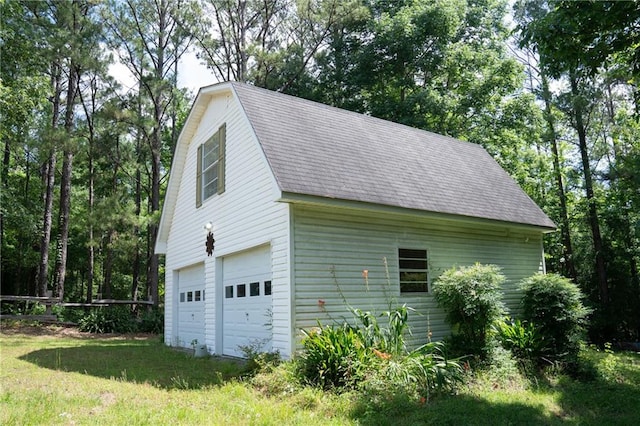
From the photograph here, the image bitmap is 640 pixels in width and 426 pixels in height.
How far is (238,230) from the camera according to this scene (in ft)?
34.3

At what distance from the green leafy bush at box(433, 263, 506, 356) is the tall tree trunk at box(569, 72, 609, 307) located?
35.6 feet

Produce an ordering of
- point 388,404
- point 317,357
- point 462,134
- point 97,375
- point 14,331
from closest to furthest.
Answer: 1. point 388,404
2. point 317,357
3. point 97,375
4. point 14,331
5. point 462,134

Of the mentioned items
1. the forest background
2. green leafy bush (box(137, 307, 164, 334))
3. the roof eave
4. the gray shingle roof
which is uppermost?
the forest background

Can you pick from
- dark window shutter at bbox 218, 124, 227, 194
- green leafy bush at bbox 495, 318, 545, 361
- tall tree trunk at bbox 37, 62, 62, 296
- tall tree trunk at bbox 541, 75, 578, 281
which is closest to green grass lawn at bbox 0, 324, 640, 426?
green leafy bush at bbox 495, 318, 545, 361

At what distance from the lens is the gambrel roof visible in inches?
359

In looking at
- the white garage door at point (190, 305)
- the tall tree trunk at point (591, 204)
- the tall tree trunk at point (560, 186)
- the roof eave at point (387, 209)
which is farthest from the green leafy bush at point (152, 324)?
the tall tree trunk at point (560, 186)

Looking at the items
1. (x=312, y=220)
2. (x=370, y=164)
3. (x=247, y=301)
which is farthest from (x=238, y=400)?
(x=370, y=164)

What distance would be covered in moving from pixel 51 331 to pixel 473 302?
15.5 m

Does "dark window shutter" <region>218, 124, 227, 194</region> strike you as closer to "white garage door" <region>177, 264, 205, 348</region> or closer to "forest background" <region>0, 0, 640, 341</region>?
"white garage door" <region>177, 264, 205, 348</region>

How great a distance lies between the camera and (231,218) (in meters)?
10.8

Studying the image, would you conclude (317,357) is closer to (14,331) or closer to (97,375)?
(97,375)

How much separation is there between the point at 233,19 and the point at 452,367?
67.2ft

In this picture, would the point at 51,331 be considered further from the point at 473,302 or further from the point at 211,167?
the point at 473,302

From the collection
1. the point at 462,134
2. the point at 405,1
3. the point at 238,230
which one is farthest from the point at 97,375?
the point at 405,1
